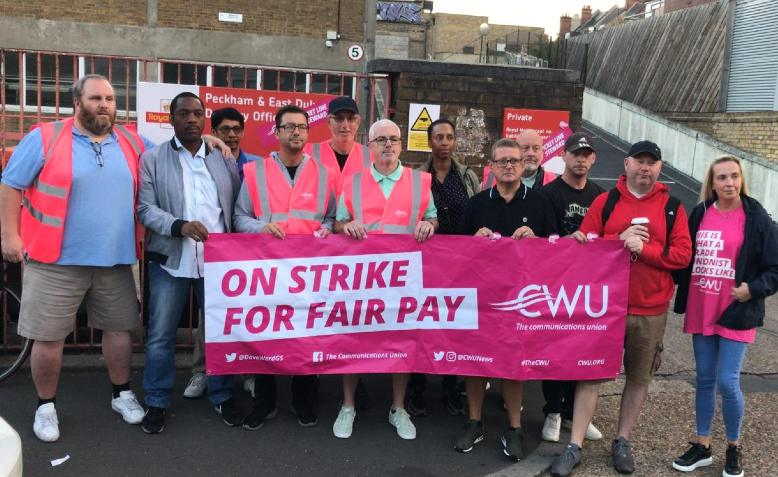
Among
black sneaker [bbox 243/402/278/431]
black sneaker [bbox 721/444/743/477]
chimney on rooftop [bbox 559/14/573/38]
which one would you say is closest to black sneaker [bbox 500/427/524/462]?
black sneaker [bbox 721/444/743/477]

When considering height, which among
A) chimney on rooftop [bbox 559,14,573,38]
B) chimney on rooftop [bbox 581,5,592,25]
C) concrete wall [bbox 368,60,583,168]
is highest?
chimney on rooftop [bbox 581,5,592,25]

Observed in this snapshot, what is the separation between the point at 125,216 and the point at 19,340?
2242 millimetres

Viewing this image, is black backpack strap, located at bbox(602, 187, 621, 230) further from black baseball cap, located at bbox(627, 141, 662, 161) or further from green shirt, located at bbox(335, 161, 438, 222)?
green shirt, located at bbox(335, 161, 438, 222)

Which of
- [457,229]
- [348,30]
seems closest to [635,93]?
[348,30]

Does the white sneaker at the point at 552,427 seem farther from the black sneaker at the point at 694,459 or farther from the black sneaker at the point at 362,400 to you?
the black sneaker at the point at 362,400

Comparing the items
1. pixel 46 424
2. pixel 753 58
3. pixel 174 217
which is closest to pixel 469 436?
pixel 174 217

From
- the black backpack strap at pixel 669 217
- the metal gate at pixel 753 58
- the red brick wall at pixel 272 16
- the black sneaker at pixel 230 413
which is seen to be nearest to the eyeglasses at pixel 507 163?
the black backpack strap at pixel 669 217

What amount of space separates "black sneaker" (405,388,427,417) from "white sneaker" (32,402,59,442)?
7.81 feet

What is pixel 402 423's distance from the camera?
4.87m

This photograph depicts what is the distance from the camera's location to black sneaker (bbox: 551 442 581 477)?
4348mm

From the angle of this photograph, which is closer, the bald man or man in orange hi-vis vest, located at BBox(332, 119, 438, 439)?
man in orange hi-vis vest, located at BBox(332, 119, 438, 439)

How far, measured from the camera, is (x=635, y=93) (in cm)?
2902

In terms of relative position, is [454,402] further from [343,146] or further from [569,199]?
[343,146]

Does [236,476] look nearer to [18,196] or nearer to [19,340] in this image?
[18,196]
